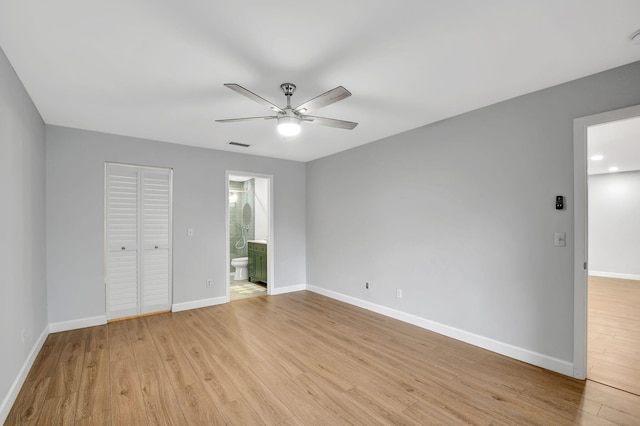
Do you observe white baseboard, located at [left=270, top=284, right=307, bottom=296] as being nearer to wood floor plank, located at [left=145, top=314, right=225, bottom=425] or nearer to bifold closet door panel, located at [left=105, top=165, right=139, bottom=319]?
wood floor plank, located at [left=145, top=314, right=225, bottom=425]

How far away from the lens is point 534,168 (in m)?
2.81

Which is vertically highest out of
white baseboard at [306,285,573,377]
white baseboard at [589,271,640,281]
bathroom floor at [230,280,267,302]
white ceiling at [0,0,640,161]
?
white ceiling at [0,0,640,161]

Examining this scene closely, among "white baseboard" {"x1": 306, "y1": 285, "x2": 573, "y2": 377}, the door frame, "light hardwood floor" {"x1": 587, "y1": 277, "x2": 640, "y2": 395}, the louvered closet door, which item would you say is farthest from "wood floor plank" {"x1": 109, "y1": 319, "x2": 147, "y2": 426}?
"light hardwood floor" {"x1": 587, "y1": 277, "x2": 640, "y2": 395}

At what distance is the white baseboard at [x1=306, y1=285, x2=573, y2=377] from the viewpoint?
2.62 meters

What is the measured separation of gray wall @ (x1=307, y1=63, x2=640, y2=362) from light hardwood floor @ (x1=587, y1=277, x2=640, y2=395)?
16.5 inches

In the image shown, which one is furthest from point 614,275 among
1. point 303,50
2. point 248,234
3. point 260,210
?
point 303,50

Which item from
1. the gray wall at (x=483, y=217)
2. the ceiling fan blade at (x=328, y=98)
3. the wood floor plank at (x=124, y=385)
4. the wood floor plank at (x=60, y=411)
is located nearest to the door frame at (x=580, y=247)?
the gray wall at (x=483, y=217)

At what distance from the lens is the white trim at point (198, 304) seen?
4457mm

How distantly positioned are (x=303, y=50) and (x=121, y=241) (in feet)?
12.1

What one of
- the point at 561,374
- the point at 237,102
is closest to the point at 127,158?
the point at 237,102

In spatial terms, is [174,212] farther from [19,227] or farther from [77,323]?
[19,227]

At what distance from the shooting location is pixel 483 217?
3186mm

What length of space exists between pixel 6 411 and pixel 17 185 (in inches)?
67.5

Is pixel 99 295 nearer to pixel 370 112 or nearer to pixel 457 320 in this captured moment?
pixel 370 112
